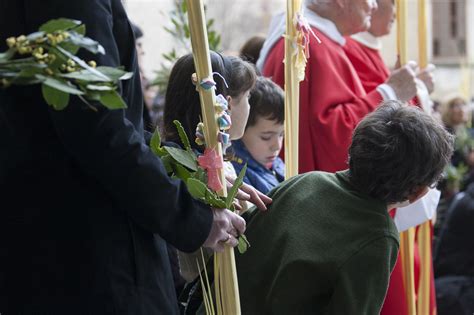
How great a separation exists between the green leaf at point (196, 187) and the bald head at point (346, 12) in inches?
75.8

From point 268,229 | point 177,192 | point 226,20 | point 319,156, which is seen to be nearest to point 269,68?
point 319,156

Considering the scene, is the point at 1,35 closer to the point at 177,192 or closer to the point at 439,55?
the point at 177,192

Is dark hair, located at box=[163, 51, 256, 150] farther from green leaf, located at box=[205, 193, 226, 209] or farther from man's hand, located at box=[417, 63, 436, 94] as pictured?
man's hand, located at box=[417, 63, 436, 94]

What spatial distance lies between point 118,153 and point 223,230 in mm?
336

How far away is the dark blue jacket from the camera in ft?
10.4

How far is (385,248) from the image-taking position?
2.30 meters

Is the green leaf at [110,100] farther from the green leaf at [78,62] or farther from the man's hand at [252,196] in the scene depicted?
the man's hand at [252,196]

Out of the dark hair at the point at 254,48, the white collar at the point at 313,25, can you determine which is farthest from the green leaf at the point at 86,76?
the dark hair at the point at 254,48

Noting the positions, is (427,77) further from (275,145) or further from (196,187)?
(196,187)

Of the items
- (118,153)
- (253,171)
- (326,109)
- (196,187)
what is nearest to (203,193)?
(196,187)

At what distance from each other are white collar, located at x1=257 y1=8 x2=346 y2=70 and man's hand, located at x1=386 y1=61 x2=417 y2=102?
29 cm

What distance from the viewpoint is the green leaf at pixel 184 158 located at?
2.22 meters

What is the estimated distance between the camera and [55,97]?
5.83 feet

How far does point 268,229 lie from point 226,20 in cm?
1831
